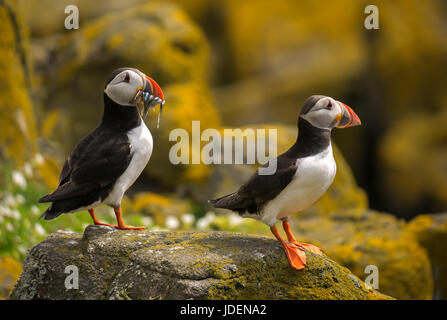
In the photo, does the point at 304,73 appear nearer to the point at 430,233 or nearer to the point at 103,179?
the point at 430,233

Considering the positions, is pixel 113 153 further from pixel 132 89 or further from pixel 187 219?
pixel 187 219

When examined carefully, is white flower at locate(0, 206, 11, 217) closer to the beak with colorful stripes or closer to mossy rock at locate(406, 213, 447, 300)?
the beak with colorful stripes

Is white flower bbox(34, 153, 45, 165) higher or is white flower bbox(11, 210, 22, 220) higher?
white flower bbox(34, 153, 45, 165)

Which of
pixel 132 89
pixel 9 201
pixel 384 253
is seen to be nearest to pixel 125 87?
pixel 132 89

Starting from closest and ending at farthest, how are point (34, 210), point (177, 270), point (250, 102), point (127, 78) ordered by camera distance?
1. point (177, 270)
2. point (127, 78)
3. point (34, 210)
4. point (250, 102)

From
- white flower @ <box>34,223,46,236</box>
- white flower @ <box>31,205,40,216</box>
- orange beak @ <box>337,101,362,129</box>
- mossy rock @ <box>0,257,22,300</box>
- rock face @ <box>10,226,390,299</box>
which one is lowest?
mossy rock @ <box>0,257,22,300</box>

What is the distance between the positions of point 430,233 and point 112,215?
173 inches

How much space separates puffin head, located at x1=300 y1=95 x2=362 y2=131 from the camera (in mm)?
5008

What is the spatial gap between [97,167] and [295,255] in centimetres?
181

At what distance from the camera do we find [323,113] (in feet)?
16.4

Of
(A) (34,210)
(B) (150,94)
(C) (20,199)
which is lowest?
(A) (34,210)

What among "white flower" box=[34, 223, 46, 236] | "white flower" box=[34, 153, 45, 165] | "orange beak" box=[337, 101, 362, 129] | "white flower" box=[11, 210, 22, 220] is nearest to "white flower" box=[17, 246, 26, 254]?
"white flower" box=[34, 223, 46, 236]

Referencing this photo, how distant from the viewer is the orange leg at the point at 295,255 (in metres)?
4.88

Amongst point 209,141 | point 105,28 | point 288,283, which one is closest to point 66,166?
point 288,283
